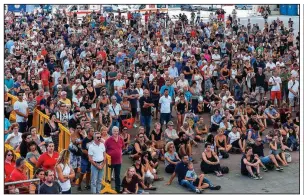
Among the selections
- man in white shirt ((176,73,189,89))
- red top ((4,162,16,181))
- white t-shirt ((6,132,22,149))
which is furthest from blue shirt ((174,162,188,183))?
man in white shirt ((176,73,189,89))

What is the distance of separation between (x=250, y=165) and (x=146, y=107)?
366 centimetres

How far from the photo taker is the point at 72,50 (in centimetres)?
2359

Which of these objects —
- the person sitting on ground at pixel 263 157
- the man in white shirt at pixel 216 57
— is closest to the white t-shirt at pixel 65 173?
the person sitting on ground at pixel 263 157

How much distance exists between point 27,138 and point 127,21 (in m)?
22.9

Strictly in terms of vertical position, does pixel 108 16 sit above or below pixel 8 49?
above

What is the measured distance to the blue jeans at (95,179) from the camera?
476 inches

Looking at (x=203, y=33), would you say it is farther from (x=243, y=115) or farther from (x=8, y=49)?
(x=243, y=115)

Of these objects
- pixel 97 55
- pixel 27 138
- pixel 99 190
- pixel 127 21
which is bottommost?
pixel 99 190

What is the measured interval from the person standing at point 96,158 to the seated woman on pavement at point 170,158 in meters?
2.27

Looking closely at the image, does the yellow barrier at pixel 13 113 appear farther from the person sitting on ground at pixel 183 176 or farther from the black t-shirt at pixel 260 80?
the black t-shirt at pixel 260 80

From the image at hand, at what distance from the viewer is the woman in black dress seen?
13875 millimetres

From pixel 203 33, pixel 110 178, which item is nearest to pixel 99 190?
pixel 110 178

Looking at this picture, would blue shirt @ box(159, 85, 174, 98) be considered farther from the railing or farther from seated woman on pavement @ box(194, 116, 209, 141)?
the railing

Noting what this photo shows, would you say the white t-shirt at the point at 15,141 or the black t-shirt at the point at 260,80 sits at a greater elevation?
the black t-shirt at the point at 260,80
